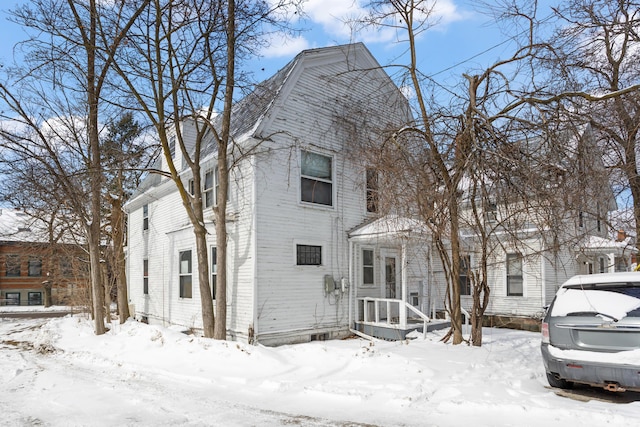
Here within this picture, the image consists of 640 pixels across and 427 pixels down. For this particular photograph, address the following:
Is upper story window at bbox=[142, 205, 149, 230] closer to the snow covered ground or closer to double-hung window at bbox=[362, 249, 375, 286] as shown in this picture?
the snow covered ground

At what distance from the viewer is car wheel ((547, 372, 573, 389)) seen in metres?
6.16

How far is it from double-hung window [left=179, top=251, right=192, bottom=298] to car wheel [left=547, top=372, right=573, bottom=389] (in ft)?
35.2

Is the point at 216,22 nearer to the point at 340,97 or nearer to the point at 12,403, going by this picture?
the point at 340,97

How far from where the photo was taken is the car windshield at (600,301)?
5539mm

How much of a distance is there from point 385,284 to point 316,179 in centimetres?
399

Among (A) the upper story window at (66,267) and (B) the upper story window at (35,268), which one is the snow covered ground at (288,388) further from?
(B) the upper story window at (35,268)

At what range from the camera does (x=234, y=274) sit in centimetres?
1215

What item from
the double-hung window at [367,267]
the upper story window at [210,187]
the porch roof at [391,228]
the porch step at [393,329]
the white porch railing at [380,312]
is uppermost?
the upper story window at [210,187]

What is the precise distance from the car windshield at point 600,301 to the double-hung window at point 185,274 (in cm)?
1089

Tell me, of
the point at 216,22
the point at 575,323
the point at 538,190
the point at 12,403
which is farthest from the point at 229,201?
the point at 575,323

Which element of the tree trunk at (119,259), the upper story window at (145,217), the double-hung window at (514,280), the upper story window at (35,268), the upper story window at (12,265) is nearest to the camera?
the double-hung window at (514,280)

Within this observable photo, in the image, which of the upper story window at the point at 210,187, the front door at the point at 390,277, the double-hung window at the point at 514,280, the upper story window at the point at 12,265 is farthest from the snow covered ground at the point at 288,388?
the upper story window at the point at 12,265

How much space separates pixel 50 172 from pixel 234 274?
6065 mm

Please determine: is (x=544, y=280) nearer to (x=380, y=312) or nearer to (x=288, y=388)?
(x=380, y=312)
